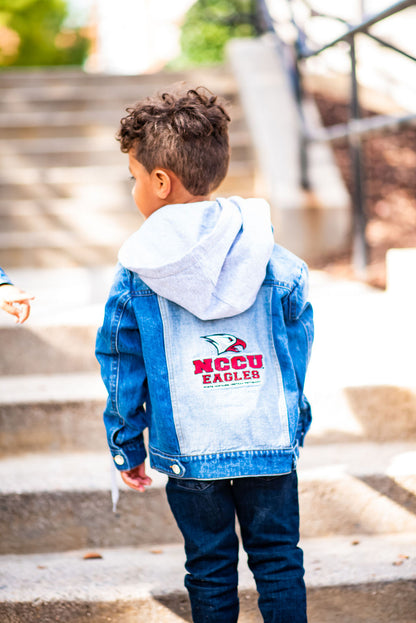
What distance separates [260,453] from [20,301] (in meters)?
0.61

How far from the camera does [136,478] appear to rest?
4.71 feet

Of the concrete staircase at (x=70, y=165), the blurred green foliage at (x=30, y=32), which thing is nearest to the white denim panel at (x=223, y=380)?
the concrete staircase at (x=70, y=165)

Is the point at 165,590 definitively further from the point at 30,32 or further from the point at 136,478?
the point at 30,32

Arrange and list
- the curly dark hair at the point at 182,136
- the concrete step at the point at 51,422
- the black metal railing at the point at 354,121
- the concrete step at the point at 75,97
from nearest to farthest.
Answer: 1. the curly dark hair at the point at 182,136
2. the concrete step at the point at 51,422
3. the black metal railing at the point at 354,121
4. the concrete step at the point at 75,97

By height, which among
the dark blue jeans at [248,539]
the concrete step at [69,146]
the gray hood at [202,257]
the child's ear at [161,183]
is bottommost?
the concrete step at [69,146]

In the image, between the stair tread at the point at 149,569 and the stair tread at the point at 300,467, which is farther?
the stair tread at the point at 300,467

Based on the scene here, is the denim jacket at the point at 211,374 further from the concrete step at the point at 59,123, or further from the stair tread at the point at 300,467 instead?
the concrete step at the point at 59,123

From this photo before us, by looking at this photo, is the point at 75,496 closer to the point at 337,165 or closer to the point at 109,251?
the point at 109,251

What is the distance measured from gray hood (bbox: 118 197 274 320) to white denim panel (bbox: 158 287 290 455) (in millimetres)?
45

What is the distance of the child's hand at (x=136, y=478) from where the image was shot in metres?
1.42

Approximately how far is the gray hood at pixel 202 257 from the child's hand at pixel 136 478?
0.41m

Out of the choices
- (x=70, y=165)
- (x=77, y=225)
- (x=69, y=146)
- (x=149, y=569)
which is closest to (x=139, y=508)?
(x=149, y=569)

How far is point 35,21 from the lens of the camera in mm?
9406

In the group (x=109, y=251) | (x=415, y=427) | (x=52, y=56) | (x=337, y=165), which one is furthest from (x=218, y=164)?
(x=52, y=56)
